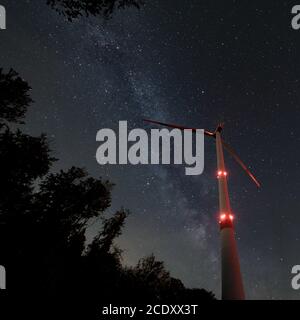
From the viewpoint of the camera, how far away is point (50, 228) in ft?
84.2

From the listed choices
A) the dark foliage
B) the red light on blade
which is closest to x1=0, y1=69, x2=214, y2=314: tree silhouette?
the dark foliage

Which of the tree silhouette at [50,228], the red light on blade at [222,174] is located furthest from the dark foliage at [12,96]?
the red light on blade at [222,174]

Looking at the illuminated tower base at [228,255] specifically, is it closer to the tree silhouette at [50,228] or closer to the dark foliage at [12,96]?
the tree silhouette at [50,228]

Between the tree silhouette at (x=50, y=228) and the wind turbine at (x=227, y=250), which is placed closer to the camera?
the wind turbine at (x=227, y=250)

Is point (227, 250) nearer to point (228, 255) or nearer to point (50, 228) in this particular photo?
point (228, 255)

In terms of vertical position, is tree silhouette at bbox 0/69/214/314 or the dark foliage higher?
the dark foliage

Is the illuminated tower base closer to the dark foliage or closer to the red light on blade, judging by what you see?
the red light on blade

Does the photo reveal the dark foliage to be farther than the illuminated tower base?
Yes

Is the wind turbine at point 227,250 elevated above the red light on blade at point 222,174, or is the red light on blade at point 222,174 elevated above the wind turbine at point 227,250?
the red light on blade at point 222,174

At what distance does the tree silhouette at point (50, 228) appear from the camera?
2180 centimetres

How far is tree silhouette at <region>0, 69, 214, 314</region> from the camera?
21797mm

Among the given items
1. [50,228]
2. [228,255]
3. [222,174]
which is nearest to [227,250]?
[228,255]

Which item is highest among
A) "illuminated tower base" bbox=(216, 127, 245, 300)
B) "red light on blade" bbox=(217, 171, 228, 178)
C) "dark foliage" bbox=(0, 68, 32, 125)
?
"dark foliage" bbox=(0, 68, 32, 125)

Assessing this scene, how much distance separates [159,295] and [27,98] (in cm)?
3037
